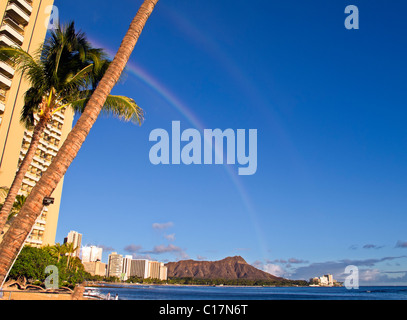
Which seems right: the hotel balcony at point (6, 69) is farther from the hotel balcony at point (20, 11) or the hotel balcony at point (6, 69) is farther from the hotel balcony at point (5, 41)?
the hotel balcony at point (20, 11)

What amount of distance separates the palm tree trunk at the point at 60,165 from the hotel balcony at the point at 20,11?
5330 cm

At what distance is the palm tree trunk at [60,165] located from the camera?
6504mm

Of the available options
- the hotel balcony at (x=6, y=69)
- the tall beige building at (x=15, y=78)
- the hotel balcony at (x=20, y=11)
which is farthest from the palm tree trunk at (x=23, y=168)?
the hotel balcony at (x=20, y=11)

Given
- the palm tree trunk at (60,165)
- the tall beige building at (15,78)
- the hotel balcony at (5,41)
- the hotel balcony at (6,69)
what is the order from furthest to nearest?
the tall beige building at (15,78) → the hotel balcony at (5,41) → the hotel balcony at (6,69) → the palm tree trunk at (60,165)

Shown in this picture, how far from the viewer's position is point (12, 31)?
4978cm

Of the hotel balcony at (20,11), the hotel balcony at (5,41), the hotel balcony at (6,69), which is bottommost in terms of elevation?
the hotel balcony at (6,69)

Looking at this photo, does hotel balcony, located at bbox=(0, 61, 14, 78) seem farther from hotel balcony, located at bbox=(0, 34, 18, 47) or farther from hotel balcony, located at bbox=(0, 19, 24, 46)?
hotel balcony, located at bbox=(0, 19, 24, 46)
